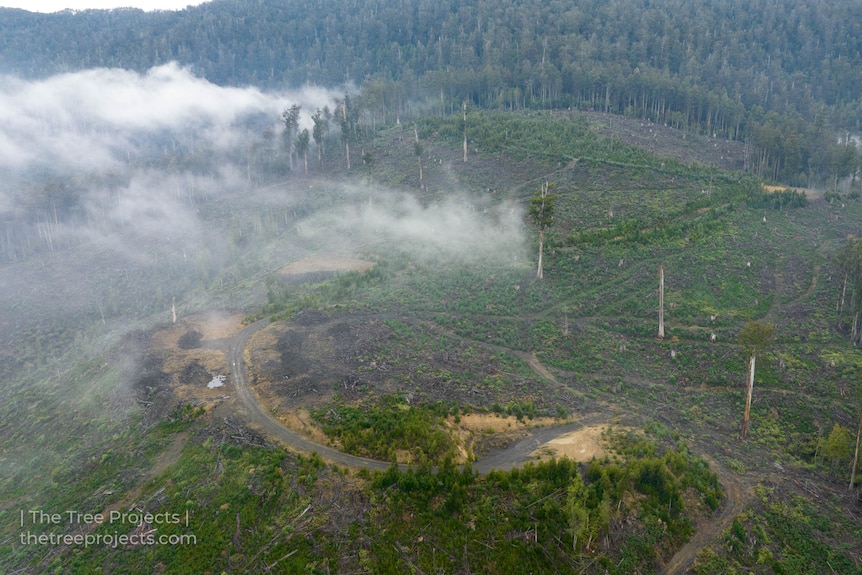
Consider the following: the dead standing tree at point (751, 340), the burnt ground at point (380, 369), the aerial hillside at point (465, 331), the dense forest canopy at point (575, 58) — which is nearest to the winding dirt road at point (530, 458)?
the aerial hillside at point (465, 331)

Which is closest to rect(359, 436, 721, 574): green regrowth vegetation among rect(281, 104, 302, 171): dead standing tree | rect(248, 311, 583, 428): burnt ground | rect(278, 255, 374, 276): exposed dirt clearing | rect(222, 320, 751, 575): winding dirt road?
rect(222, 320, 751, 575): winding dirt road

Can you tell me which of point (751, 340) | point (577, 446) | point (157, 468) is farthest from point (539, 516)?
point (157, 468)

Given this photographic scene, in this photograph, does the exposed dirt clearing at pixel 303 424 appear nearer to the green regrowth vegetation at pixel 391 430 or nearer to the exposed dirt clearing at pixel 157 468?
the green regrowth vegetation at pixel 391 430

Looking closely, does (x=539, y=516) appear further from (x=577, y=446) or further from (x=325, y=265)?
(x=325, y=265)

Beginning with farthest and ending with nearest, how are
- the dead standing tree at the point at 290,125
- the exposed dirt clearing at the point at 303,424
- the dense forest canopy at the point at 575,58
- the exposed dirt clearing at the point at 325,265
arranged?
the dead standing tree at the point at 290,125, the dense forest canopy at the point at 575,58, the exposed dirt clearing at the point at 325,265, the exposed dirt clearing at the point at 303,424

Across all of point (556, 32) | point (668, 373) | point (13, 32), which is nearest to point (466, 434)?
point (668, 373)

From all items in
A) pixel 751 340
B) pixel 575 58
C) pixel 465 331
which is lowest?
pixel 465 331
